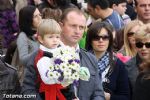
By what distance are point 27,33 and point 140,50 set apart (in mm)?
2040

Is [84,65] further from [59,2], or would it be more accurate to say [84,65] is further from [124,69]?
[59,2]

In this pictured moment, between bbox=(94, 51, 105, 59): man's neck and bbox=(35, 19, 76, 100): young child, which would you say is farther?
bbox=(94, 51, 105, 59): man's neck

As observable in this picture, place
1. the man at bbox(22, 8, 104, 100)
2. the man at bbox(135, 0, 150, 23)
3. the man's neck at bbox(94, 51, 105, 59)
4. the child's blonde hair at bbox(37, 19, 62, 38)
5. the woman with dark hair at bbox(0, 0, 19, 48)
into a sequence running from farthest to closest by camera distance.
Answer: the woman with dark hair at bbox(0, 0, 19, 48), the man at bbox(135, 0, 150, 23), the man's neck at bbox(94, 51, 105, 59), the child's blonde hair at bbox(37, 19, 62, 38), the man at bbox(22, 8, 104, 100)

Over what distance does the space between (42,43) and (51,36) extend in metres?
0.13

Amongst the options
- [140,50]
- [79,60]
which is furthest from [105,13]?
[79,60]

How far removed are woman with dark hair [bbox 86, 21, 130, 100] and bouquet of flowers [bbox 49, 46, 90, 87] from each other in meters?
0.78

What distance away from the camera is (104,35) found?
256 inches

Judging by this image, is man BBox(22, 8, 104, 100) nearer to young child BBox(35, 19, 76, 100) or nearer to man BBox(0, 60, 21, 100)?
young child BBox(35, 19, 76, 100)

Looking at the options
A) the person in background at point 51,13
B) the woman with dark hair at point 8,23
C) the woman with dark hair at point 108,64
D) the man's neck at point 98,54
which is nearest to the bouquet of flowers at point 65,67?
the woman with dark hair at point 108,64

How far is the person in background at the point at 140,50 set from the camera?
589cm

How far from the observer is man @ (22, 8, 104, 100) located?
553cm

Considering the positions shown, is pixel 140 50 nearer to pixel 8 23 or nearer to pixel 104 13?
pixel 104 13

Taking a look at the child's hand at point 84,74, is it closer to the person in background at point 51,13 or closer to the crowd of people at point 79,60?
the crowd of people at point 79,60

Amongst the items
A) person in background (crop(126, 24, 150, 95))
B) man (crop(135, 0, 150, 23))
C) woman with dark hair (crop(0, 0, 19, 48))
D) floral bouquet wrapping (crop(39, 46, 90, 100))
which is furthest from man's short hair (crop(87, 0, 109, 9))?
floral bouquet wrapping (crop(39, 46, 90, 100))
